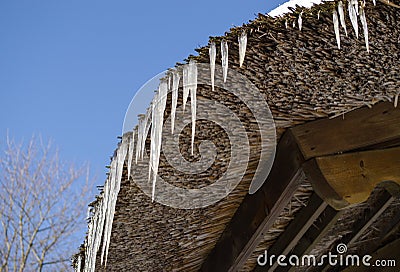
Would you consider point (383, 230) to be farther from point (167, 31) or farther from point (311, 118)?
point (167, 31)

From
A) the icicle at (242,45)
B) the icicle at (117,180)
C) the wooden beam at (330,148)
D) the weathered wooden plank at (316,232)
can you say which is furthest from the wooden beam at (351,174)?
the icicle at (117,180)

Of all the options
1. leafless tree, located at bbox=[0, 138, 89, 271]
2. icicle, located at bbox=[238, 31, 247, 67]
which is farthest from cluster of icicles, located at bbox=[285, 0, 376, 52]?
leafless tree, located at bbox=[0, 138, 89, 271]

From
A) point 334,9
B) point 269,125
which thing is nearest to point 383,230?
point 269,125

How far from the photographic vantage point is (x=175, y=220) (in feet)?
7.36

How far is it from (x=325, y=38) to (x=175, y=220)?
113 cm

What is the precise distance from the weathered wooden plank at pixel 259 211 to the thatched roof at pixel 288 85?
0.06m

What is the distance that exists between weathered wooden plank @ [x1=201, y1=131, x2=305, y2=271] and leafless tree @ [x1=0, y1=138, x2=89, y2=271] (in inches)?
238

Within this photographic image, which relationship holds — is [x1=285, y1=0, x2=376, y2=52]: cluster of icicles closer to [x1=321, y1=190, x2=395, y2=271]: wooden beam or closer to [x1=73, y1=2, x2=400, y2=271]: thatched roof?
[x1=73, y1=2, x2=400, y2=271]: thatched roof

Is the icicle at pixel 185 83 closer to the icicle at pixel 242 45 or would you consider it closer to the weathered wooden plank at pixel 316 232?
the icicle at pixel 242 45

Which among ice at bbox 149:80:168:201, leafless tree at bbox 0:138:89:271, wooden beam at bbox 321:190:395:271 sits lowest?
ice at bbox 149:80:168:201

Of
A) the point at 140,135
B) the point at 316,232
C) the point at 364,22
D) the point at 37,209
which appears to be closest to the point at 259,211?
the point at 316,232

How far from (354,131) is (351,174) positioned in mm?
146

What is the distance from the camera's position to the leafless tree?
26.3ft

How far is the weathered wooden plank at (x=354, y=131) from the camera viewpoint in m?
1.76
